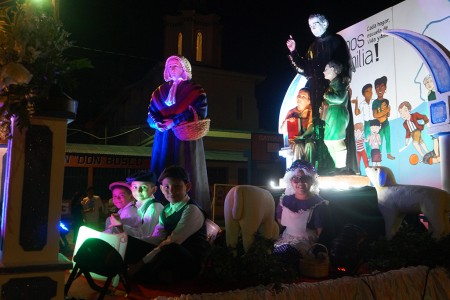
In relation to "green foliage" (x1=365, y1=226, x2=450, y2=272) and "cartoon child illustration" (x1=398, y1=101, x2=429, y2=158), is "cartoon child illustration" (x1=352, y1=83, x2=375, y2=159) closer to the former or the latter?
"cartoon child illustration" (x1=398, y1=101, x2=429, y2=158)

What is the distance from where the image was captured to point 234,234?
3793 millimetres

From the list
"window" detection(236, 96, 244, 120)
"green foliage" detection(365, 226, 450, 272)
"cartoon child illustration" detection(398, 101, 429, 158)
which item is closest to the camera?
"green foliage" detection(365, 226, 450, 272)

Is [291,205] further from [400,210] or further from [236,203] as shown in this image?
[400,210]

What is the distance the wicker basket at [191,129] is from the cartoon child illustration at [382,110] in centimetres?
729

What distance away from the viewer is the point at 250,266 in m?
3.35

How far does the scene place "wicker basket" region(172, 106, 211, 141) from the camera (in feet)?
16.9

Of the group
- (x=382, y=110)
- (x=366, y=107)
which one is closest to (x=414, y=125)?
(x=382, y=110)

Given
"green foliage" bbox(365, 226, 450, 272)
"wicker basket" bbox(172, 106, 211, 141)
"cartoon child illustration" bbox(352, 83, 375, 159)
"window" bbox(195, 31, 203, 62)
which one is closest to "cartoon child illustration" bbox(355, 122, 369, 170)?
"cartoon child illustration" bbox(352, 83, 375, 159)

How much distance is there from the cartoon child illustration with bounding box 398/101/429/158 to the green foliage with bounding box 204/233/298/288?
755 centimetres

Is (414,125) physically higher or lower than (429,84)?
lower

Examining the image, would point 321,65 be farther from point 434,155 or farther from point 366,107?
point 366,107

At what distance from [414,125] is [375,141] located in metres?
1.55

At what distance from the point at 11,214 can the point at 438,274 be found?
13.4ft

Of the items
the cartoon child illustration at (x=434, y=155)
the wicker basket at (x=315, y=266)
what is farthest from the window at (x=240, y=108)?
the wicker basket at (x=315, y=266)
